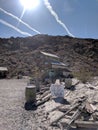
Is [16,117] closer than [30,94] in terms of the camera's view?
Yes

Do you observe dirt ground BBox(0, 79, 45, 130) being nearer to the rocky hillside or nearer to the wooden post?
the wooden post

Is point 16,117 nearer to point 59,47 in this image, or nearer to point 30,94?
point 30,94

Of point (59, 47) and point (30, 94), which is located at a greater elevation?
point (59, 47)

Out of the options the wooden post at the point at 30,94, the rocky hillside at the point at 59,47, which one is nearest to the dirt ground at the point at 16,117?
the wooden post at the point at 30,94

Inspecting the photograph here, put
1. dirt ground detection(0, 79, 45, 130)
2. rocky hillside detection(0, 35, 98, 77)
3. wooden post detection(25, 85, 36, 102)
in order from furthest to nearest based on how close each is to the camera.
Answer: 1. rocky hillside detection(0, 35, 98, 77)
2. wooden post detection(25, 85, 36, 102)
3. dirt ground detection(0, 79, 45, 130)

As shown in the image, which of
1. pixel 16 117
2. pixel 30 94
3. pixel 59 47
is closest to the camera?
pixel 16 117

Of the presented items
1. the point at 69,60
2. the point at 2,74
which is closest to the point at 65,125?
the point at 2,74

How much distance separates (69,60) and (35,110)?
61390mm

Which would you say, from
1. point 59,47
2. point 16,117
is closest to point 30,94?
point 16,117

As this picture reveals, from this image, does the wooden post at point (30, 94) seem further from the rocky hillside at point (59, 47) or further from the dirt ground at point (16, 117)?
the rocky hillside at point (59, 47)

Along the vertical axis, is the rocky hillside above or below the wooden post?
above

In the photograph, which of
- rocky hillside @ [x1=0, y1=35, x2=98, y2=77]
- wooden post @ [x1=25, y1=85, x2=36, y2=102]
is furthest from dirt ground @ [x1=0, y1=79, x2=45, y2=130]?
rocky hillside @ [x1=0, y1=35, x2=98, y2=77]

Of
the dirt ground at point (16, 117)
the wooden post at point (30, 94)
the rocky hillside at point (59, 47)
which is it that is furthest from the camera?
the rocky hillside at point (59, 47)

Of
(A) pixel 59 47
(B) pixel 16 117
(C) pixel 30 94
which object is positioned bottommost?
(B) pixel 16 117
